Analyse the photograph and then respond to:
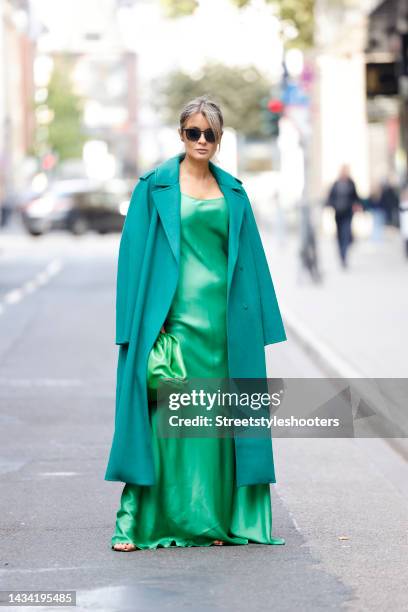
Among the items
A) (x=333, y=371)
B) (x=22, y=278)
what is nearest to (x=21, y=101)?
(x=22, y=278)

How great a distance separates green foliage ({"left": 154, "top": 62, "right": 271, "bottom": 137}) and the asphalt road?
63.6 metres

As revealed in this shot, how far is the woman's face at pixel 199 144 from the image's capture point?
20.4 ft

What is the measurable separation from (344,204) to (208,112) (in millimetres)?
21788

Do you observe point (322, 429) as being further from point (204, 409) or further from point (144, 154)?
point (144, 154)

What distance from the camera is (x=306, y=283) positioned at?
2341cm

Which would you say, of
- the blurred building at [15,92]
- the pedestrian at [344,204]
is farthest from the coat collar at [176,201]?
the blurred building at [15,92]

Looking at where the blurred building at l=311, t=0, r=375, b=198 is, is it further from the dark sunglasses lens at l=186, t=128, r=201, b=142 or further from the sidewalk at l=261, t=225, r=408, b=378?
the dark sunglasses lens at l=186, t=128, r=201, b=142

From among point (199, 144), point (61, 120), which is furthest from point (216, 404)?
point (61, 120)

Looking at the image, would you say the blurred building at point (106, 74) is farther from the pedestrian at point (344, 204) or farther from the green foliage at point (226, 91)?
the pedestrian at point (344, 204)

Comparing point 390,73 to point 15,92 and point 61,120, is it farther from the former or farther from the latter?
point 15,92

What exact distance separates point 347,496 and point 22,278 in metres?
20.8

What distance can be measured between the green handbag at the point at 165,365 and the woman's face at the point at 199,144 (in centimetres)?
68

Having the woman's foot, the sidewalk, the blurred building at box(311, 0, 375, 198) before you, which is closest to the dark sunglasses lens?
the woman's foot

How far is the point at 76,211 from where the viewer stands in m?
48.6
